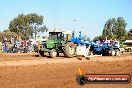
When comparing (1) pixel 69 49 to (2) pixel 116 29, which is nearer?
(1) pixel 69 49

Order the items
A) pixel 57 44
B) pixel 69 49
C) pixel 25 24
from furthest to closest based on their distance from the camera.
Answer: pixel 25 24 → pixel 57 44 → pixel 69 49

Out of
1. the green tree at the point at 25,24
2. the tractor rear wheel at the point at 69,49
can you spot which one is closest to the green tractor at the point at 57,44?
the tractor rear wheel at the point at 69,49

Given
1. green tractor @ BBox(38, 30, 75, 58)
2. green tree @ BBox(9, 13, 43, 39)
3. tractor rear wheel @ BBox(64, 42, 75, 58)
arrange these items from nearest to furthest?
tractor rear wheel @ BBox(64, 42, 75, 58)
green tractor @ BBox(38, 30, 75, 58)
green tree @ BBox(9, 13, 43, 39)

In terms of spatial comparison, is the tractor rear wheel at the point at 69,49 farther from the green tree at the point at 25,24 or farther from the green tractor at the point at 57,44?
the green tree at the point at 25,24

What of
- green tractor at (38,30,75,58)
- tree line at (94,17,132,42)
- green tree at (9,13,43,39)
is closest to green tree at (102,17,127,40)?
tree line at (94,17,132,42)

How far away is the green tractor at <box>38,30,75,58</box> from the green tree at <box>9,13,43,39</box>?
5661 cm

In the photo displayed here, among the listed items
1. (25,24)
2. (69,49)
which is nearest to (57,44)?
(69,49)

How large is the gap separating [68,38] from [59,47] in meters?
0.97

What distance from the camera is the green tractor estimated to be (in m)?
25.3

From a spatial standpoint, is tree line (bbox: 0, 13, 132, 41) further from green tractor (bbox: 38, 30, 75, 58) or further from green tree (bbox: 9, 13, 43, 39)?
green tractor (bbox: 38, 30, 75, 58)

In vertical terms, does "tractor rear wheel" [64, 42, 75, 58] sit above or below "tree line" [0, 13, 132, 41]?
below

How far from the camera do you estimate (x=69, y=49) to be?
25297 millimetres

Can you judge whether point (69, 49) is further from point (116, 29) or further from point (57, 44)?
point (116, 29)

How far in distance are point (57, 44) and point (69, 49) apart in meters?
1.03
